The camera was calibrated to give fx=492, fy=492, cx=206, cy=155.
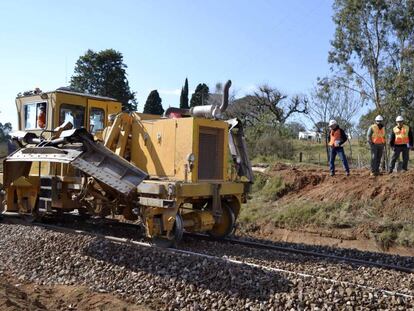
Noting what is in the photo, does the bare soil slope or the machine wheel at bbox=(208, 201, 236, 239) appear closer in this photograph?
the machine wheel at bbox=(208, 201, 236, 239)

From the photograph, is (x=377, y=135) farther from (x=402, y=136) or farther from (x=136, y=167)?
(x=136, y=167)

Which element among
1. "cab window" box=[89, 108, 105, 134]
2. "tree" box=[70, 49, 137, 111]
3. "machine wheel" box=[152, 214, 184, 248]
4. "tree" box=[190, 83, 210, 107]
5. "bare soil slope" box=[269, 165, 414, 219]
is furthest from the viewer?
"tree" box=[190, 83, 210, 107]

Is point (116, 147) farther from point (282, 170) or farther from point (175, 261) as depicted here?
point (282, 170)

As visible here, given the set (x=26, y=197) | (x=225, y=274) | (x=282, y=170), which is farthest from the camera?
(x=282, y=170)

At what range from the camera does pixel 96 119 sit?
36.8 ft

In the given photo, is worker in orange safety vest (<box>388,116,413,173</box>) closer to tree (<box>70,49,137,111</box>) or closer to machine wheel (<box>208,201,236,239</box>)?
machine wheel (<box>208,201,236,239</box>)

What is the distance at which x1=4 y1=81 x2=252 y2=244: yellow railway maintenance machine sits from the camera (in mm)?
8297

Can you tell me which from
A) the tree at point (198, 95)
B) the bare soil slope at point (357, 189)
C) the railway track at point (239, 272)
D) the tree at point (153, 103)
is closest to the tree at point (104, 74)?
the tree at point (153, 103)

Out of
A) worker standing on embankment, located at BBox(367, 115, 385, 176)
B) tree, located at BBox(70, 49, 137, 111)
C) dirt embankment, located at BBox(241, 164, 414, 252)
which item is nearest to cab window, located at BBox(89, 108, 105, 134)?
dirt embankment, located at BBox(241, 164, 414, 252)

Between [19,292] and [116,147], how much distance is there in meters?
3.75

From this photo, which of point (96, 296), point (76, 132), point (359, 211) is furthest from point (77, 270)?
point (359, 211)

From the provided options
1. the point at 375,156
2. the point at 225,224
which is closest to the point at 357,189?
the point at 375,156

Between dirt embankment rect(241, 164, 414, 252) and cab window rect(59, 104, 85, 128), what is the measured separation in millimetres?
5578

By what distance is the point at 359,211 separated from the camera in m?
12.7
